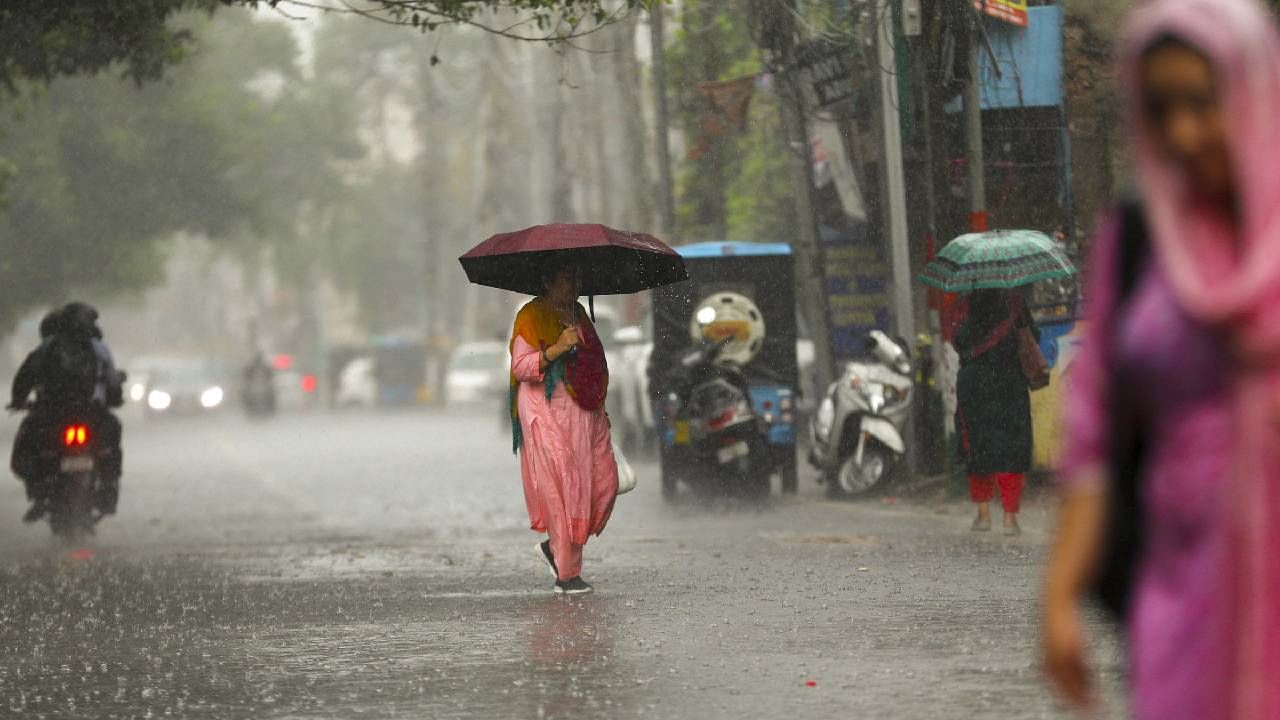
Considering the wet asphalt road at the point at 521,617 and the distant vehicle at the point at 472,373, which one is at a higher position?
the wet asphalt road at the point at 521,617

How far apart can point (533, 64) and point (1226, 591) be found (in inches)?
1926

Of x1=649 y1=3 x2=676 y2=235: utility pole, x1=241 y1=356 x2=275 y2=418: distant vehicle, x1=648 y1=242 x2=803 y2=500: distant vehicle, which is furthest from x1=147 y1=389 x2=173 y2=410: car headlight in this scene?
x1=648 y1=242 x2=803 y2=500: distant vehicle

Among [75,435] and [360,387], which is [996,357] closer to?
[75,435]

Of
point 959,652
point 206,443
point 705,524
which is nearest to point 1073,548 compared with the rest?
point 959,652

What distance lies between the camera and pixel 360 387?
65000 millimetres

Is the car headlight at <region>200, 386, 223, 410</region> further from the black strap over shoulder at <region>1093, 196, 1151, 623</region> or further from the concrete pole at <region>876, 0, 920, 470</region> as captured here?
the black strap over shoulder at <region>1093, 196, 1151, 623</region>

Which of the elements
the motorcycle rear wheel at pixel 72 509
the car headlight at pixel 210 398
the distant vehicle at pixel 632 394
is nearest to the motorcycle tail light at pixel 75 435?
the motorcycle rear wheel at pixel 72 509

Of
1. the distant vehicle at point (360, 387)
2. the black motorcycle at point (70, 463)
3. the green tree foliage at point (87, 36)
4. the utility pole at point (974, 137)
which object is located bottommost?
the distant vehicle at point (360, 387)

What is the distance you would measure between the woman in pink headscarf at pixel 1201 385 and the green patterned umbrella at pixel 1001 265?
Answer: 9544mm

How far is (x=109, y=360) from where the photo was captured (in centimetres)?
1566

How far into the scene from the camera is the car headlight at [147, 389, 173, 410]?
181 feet

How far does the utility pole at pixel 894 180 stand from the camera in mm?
17016

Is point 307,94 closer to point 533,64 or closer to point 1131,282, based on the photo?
point 533,64

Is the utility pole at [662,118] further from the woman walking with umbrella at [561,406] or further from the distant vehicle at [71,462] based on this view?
the woman walking with umbrella at [561,406]
